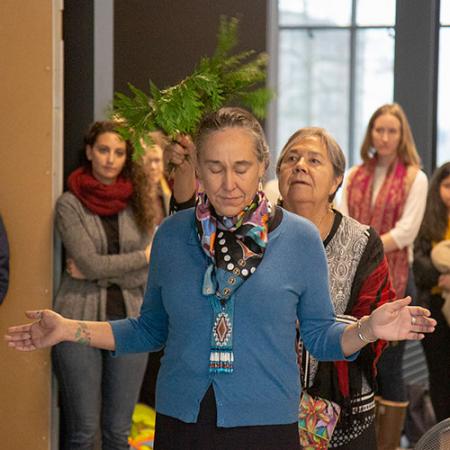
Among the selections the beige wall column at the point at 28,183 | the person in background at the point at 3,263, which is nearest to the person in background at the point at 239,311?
the person in background at the point at 3,263

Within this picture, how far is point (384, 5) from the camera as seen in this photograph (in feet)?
27.7

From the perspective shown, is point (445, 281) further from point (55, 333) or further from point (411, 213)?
point (55, 333)

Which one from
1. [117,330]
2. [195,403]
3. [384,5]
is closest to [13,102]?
[117,330]

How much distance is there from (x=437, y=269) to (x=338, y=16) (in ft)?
11.9

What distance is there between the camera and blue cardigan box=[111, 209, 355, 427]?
2619 mm

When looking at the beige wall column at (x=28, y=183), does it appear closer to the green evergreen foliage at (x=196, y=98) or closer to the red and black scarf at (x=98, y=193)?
the red and black scarf at (x=98, y=193)

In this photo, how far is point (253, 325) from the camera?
2.62 metres

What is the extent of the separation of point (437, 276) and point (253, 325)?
3.15 meters

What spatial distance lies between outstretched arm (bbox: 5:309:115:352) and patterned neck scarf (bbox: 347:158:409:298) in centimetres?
325

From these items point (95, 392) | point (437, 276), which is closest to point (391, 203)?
point (437, 276)

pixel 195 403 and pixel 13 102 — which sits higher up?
pixel 13 102

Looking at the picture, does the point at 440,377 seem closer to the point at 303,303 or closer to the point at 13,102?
the point at 13,102

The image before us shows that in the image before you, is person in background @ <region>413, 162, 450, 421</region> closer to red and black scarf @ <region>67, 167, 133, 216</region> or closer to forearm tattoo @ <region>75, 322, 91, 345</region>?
red and black scarf @ <region>67, 167, 133, 216</region>

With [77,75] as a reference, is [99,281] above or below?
below
